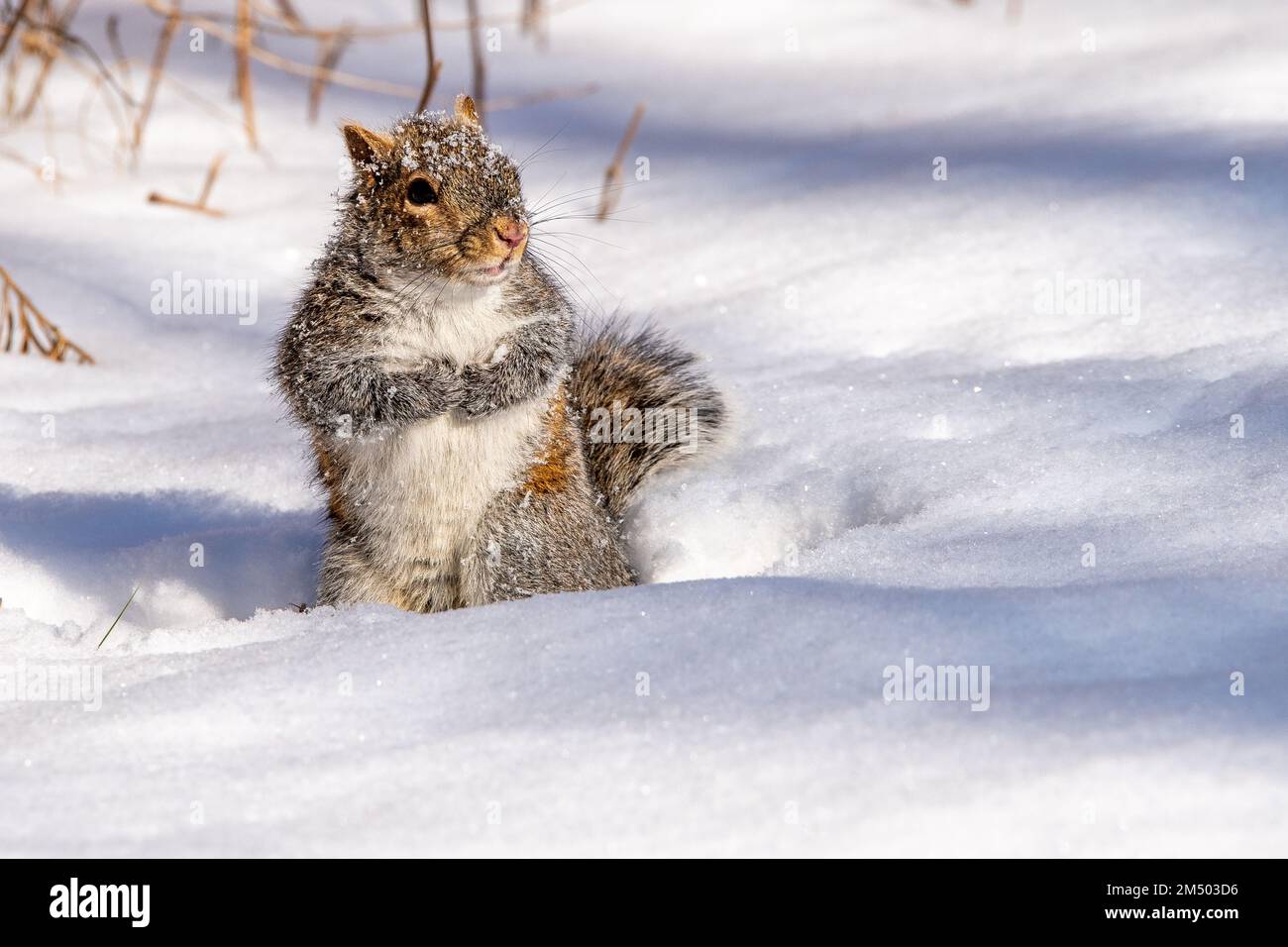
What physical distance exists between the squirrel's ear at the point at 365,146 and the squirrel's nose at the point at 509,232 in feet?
1.21

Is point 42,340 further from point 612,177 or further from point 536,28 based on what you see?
point 536,28

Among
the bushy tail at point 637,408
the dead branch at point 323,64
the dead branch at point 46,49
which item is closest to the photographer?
the bushy tail at point 637,408

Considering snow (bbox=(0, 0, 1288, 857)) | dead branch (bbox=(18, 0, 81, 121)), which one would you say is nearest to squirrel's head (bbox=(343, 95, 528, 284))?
snow (bbox=(0, 0, 1288, 857))

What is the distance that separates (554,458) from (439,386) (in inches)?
13.4

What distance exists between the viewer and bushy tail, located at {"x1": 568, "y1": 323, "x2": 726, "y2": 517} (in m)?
3.53

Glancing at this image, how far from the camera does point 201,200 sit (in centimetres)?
541

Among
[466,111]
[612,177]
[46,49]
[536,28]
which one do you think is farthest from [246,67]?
[466,111]

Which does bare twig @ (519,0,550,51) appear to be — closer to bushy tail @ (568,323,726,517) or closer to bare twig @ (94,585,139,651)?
bushy tail @ (568,323,726,517)

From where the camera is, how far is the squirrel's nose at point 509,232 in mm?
2828

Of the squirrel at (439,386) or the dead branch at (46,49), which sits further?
the dead branch at (46,49)

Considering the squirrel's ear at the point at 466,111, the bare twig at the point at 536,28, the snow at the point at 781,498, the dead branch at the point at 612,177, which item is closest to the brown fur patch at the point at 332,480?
the snow at the point at 781,498

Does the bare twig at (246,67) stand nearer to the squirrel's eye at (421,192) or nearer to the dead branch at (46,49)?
the dead branch at (46,49)

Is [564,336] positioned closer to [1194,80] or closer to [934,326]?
[934,326]
